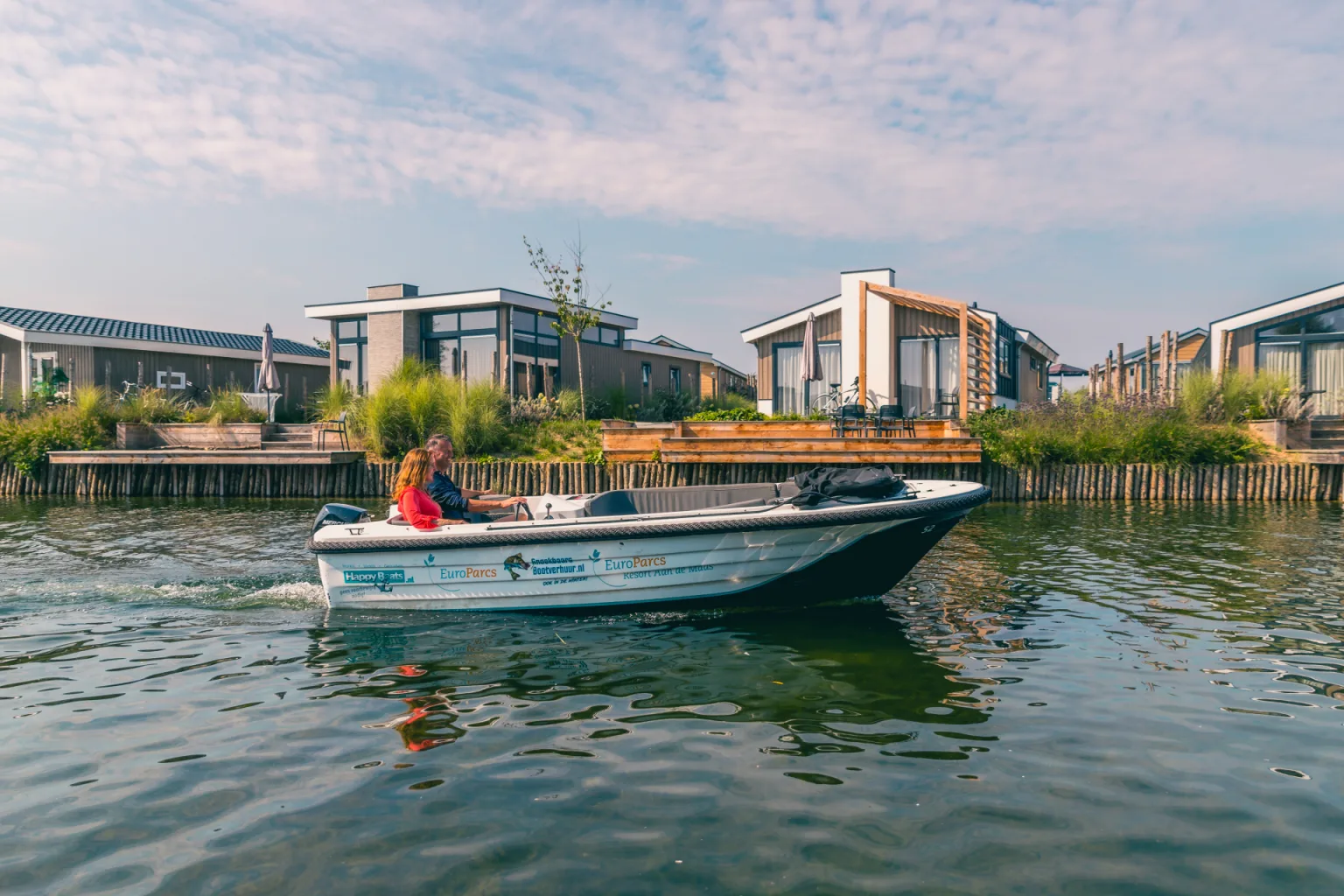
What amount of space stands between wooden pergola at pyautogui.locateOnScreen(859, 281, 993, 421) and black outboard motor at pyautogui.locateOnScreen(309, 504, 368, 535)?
1136 centimetres

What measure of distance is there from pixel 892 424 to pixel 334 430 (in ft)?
40.0

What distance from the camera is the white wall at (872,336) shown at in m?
23.3

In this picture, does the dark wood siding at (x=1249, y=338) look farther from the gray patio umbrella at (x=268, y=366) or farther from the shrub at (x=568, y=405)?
the gray patio umbrella at (x=268, y=366)

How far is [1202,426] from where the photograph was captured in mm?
19125

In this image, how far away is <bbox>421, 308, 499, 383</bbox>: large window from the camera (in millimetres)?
26438

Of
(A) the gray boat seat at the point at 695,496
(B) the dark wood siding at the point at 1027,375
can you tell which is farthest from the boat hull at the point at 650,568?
(B) the dark wood siding at the point at 1027,375

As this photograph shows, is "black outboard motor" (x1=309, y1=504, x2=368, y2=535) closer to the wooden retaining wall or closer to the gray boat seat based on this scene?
the gray boat seat

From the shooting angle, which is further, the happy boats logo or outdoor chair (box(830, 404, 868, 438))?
outdoor chair (box(830, 404, 868, 438))

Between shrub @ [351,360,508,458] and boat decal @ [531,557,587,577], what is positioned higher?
shrub @ [351,360,508,458]

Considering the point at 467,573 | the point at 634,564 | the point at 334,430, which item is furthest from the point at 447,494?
the point at 334,430

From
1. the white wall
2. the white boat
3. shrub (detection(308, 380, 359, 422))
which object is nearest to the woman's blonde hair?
the white boat

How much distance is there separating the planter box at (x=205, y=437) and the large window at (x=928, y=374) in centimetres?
1567

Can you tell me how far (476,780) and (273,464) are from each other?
17290mm

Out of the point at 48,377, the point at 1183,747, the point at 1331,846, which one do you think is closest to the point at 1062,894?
the point at 1331,846
